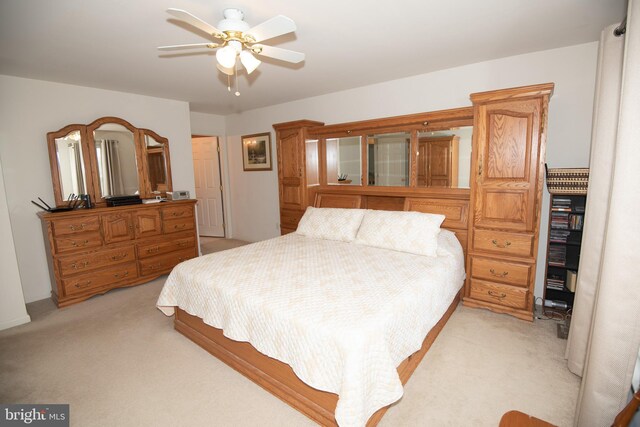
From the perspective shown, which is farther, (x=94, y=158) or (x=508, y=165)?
(x=94, y=158)

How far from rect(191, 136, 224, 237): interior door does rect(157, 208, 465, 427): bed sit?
3.53 meters

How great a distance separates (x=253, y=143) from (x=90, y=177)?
97.7 inches

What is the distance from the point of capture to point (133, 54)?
2635 millimetres

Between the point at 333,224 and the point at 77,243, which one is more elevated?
the point at 333,224

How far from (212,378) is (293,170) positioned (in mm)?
2772

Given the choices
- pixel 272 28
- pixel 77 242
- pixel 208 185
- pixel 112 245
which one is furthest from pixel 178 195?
pixel 272 28

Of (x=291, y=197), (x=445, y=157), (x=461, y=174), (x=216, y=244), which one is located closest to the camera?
(x=461, y=174)

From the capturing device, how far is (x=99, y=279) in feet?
11.2

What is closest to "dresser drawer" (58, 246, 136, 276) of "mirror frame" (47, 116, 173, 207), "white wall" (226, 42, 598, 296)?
"mirror frame" (47, 116, 173, 207)

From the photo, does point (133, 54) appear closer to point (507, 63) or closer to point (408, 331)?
point (408, 331)

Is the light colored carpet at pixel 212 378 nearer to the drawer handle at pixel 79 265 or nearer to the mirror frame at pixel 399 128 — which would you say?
the drawer handle at pixel 79 265

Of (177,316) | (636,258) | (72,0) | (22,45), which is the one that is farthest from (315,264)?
(22,45)

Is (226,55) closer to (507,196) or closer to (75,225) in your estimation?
(507,196)

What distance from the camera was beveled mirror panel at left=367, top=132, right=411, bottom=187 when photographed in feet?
11.6
